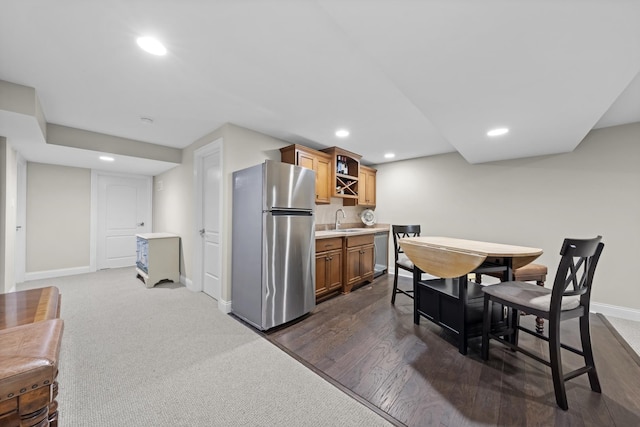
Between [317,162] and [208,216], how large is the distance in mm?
1808

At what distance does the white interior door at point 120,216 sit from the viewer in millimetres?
4805

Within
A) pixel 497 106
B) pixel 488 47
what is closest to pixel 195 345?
pixel 488 47

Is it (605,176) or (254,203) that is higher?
(605,176)

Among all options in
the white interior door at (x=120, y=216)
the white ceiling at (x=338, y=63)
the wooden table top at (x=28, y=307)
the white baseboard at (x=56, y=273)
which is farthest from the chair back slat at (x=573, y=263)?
the white baseboard at (x=56, y=273)

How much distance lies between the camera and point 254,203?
2.50m

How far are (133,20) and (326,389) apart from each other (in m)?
2.61

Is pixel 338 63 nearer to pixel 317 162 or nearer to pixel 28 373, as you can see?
pixel 317 162

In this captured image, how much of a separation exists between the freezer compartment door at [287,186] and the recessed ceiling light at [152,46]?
1.12 m

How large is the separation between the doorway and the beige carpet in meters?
0.66

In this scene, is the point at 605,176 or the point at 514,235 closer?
the point at 605,176

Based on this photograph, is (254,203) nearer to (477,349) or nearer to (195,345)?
(195,345)

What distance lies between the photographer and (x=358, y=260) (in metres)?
3.73

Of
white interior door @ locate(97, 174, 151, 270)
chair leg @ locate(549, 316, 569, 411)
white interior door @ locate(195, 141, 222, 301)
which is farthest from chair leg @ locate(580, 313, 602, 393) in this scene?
white interior door @ locate(97, 174, 151, 270)

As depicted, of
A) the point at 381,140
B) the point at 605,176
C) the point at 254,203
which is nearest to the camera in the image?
the point at 254,203
